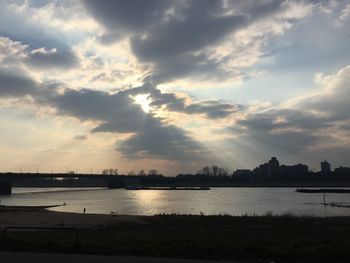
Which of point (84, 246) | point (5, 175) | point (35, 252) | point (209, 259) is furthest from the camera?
point (5, 175)

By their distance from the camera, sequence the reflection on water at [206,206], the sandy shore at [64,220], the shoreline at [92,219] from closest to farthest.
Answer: the sandy shore at [64,220] < the shoreline at [92,219] < the reflection on water at [206,206]

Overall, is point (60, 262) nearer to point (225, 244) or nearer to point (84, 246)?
point (84, 246)

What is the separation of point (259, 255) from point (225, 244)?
2625mm

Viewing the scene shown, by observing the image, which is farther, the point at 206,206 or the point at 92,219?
the point at 206,206

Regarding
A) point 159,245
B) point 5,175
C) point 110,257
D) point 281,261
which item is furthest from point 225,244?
point 5,175

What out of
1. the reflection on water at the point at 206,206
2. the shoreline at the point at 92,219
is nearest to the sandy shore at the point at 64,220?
the shoreline at the point at 92,219

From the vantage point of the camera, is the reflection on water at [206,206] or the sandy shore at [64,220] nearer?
the sandy shore at [64,220]

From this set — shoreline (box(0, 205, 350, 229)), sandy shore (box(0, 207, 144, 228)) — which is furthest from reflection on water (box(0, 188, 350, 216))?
sandy shore (box(0, 207, 144, 228))

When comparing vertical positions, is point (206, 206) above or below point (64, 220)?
above

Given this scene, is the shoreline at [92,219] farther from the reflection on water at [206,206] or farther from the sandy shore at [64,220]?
the reflection on water at [206,206]

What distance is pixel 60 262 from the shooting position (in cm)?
1351

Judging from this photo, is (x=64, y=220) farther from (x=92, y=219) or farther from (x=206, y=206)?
(x=206, y=206)

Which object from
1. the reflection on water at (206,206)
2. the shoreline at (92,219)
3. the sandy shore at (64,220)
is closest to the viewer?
the sandy shore at (64,220)

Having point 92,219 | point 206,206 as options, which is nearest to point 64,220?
point 92,219
